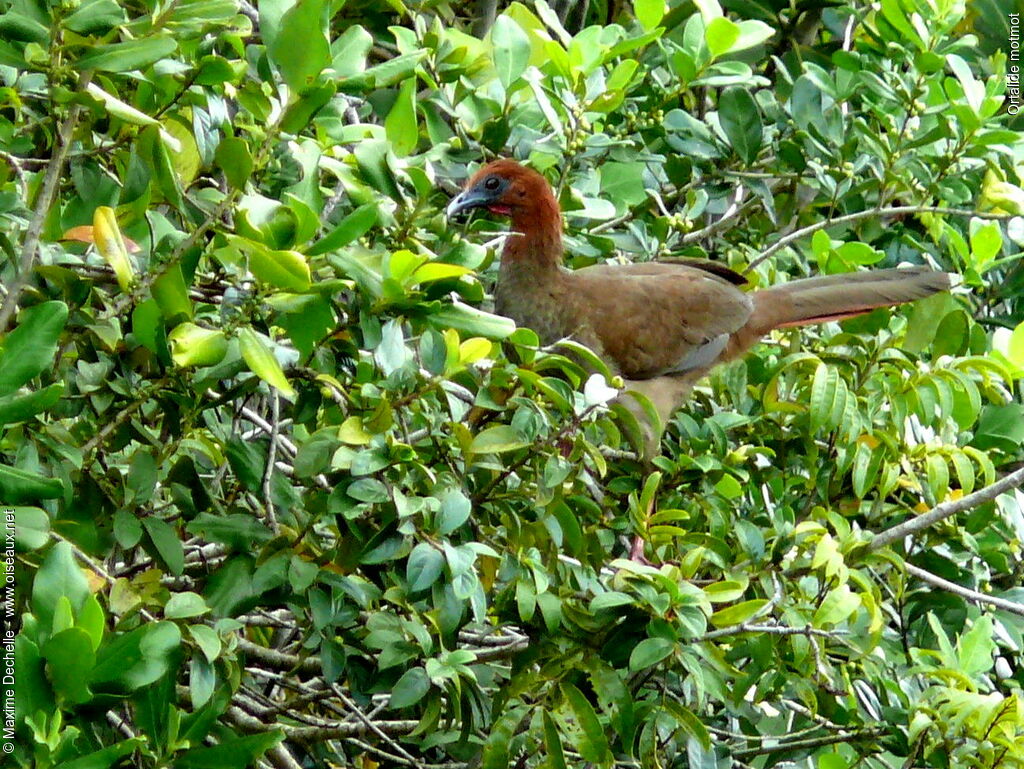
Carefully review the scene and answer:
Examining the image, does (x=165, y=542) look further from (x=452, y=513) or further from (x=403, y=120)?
(x=403, y=120)

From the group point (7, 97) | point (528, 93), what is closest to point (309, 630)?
point (7, 97)

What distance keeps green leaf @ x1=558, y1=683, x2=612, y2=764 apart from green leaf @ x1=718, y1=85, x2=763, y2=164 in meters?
1.94

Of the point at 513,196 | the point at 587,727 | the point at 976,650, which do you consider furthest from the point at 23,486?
the point at 513,196

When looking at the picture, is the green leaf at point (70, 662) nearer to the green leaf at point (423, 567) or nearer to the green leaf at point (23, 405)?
the green leaf at point (23, 405)

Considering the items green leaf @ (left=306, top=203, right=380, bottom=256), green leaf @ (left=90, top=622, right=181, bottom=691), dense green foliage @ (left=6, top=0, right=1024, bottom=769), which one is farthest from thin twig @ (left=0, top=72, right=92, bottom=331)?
green leaf @ (left=90, top=622, right=181, bottom=691)

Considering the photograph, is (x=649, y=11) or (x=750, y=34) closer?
(x=649, y=11)

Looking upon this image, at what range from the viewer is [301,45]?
8.00 feet

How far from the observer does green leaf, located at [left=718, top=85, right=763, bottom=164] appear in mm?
4207

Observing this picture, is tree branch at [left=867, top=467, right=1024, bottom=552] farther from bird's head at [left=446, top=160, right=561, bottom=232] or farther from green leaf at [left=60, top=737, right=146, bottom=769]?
green leaf at [left=60, top=737, right=146, bottom=769]

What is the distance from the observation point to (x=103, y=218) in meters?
2.38

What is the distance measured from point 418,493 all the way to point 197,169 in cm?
82

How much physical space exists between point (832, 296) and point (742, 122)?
0.78m

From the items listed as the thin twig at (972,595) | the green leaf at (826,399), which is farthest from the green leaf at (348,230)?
the thin twig at (972,595)

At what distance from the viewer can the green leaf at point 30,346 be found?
83.8 inches
